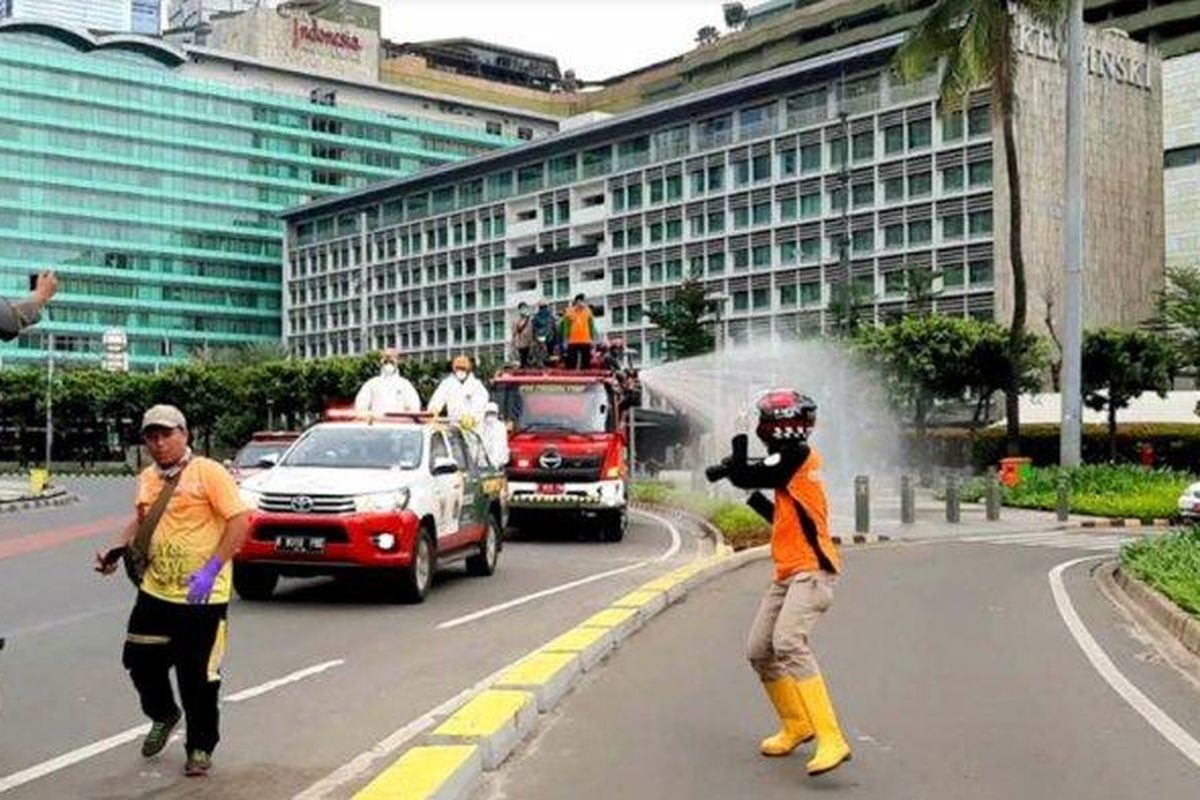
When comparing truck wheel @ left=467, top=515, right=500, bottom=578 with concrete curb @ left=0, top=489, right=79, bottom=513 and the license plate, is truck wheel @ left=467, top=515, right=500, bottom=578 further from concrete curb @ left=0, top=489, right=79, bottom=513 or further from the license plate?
concrete curb @ left=0, top=489, right=79, bottom=513

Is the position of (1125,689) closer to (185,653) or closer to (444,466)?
(185,653)

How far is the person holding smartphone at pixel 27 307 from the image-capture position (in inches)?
238

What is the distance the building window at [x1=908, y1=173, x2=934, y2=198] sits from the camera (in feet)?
243

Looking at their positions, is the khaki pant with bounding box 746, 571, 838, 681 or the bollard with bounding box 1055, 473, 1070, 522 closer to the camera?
the khaki pant with bounding box 746, 571, 838, 681

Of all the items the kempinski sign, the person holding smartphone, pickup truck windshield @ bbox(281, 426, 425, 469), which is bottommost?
pickup truck windshield @ bbox(281, 426, 425, 469)

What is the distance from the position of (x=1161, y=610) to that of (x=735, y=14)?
106754 millimetres

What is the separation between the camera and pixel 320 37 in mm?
140750

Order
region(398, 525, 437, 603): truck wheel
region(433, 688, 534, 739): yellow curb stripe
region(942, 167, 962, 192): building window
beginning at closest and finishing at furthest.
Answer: region(433, 688, 534, 739): yellow curb stripe → region(398, 525, 437, 603): truck wheel → region(942, 167, 962, 192): building window

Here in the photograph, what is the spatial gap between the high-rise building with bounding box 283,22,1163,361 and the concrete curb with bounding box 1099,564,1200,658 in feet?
129

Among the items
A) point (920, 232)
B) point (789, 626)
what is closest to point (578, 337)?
point (789, 626)

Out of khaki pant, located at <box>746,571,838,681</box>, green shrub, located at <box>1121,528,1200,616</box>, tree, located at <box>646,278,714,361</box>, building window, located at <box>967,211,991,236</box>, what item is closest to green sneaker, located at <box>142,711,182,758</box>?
khaki pant, located at <box>746,571,838,681</box>

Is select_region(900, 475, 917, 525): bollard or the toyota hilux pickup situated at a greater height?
the toyota hilux pickup

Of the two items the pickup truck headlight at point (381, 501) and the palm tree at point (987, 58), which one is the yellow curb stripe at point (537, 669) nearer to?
the pickup truck headlight at point (381, 501)

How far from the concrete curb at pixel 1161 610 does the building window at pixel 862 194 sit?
6153 centimetres
